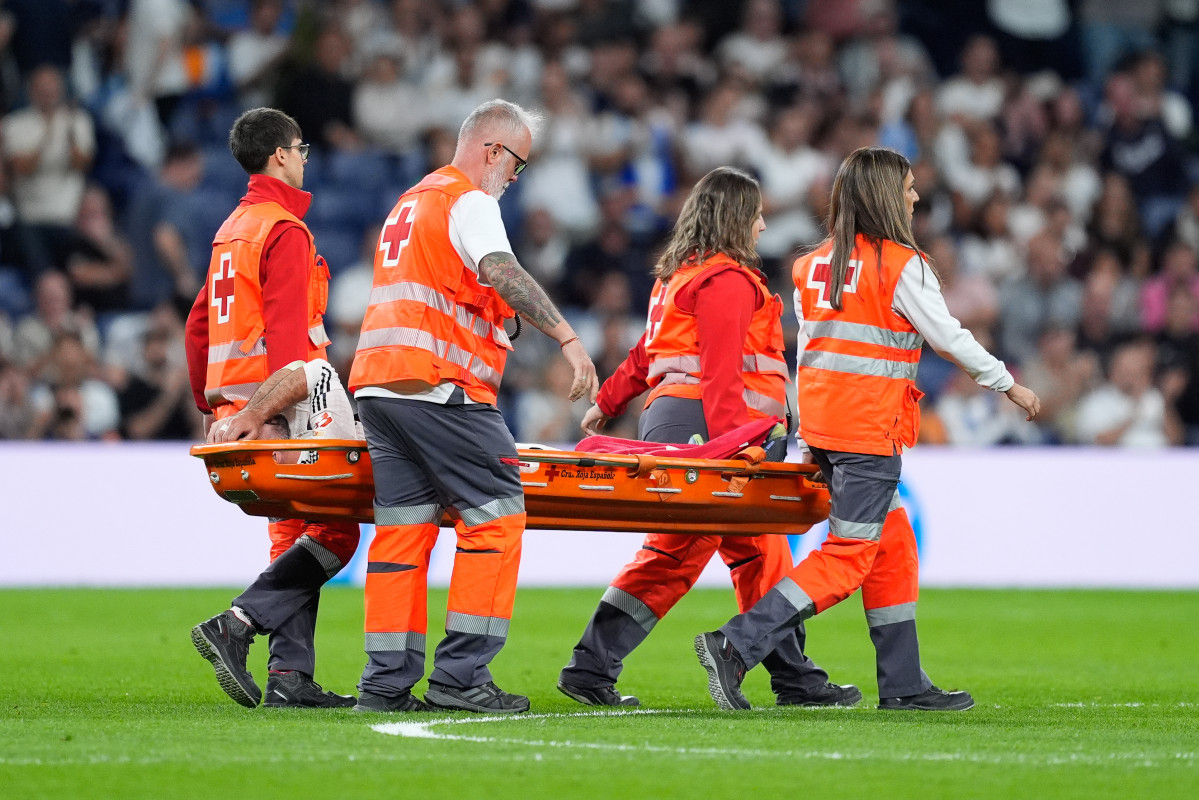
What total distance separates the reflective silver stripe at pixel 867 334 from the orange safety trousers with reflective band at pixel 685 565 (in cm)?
94

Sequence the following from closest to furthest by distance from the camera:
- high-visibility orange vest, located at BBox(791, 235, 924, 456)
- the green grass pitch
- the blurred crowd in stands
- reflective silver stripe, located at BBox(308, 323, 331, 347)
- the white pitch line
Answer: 1. the green grass pitch
2. the white pitch line
3. high-visibility orange vest, located at BBox(791, 235, 924, 456)
4. reflective silver stripe, located at BBox(308, 323, 331, 347)
5. the blurred crowd in stands

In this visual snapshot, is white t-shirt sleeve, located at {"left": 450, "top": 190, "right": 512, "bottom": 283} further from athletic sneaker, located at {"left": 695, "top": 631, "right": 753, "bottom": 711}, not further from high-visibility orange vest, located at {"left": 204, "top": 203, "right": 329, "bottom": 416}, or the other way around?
athletic sneaker, located at {"left": 695, "top": 631, "right": 753, "bottom": 711}

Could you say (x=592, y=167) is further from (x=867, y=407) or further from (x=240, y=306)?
(x=867, y=407)

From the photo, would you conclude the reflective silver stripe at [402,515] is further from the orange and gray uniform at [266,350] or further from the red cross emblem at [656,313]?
the red cross emblem at [656,313]

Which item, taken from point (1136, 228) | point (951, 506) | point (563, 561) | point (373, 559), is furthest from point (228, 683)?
point (1136, 228)

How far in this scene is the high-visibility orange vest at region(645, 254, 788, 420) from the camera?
6406mm

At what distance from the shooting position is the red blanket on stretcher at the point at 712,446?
6062 millimetres

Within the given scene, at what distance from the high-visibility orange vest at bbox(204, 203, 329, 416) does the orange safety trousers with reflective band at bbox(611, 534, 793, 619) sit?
4.86ft

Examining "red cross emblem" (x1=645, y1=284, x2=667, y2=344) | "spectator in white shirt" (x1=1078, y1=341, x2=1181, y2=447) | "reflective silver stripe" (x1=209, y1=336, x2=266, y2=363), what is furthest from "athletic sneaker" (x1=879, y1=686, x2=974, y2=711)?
"spectator in white shirt" (x1=1078, y1=341, x2=1181, y2=447)

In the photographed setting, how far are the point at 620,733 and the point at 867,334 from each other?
5.59ft

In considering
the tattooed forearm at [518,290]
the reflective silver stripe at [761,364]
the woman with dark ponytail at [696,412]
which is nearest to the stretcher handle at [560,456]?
the woman with dark ponytail at [696,412]

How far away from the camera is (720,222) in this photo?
6398 millimetres

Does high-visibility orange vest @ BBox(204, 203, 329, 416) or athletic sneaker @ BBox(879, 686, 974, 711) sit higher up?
high-visibility orange vest @ BBox(204, 203, 329, 416)

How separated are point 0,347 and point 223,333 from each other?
773 centimetres
